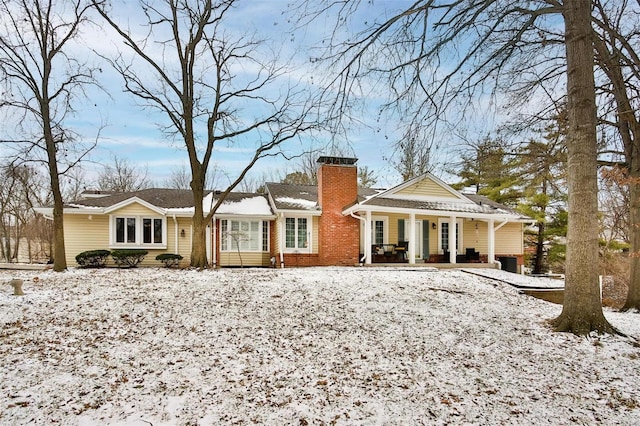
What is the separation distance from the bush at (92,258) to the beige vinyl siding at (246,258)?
15.4 ft

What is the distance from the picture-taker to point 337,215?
1684 cm

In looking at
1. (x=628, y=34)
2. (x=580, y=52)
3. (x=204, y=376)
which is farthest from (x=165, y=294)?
(x=628, y=34)

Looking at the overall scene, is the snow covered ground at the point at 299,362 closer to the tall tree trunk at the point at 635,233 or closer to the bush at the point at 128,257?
the tall tree trunk at the point at 635,233

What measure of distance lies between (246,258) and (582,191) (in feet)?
44.6

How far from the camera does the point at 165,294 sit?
8.91m

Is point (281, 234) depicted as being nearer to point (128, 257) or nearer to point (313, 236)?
point (313, 236)

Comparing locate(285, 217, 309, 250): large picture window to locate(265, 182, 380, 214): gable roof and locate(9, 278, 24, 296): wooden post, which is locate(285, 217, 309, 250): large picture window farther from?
locate(9, 278, 24, 296): wooden post

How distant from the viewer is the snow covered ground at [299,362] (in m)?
4.02

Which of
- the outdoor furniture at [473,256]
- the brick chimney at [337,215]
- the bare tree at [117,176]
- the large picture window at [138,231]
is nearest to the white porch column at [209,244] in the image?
the large picture window at [138,231]

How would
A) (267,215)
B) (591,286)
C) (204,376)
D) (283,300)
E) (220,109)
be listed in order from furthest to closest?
(267,215) < (220,109) < (283,300) < (591,286) < (204,376)

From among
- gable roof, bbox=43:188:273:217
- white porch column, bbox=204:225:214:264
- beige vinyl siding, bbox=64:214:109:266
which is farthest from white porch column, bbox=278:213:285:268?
beige vinyl siding, bbox=64:214:109:266

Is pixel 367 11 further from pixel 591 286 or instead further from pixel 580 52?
pixel 591 286

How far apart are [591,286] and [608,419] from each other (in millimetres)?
3196

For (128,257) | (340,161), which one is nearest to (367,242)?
(340,161)
